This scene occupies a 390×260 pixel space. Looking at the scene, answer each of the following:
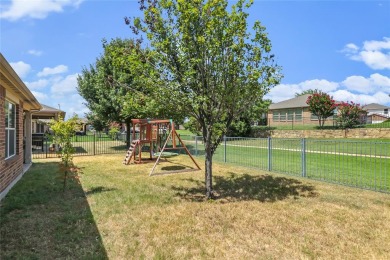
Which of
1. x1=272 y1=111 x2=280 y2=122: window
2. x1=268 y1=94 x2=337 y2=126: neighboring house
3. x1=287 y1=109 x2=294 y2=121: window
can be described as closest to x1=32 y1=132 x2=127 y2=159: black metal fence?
x1=268 y1=94 x2=337 y2=126: neighboring house

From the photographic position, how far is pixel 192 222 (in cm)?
556

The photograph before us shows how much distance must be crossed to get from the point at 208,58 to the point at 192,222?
3.73m

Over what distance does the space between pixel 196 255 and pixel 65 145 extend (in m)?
5.58

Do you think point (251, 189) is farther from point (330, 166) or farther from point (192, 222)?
point (330, 166)

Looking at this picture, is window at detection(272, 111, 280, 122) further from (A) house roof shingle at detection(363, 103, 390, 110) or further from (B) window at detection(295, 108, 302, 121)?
(A) house roof shingle at detection(363, 103, 390, 110)

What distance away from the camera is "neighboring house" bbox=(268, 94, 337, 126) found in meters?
39.1

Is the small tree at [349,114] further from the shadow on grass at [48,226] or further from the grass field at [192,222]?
the shadow on grass at [48,226]

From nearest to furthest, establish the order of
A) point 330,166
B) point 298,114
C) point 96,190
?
point 96,190 < point 330,166 < point 298,114

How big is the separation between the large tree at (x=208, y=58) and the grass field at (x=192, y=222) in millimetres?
1503

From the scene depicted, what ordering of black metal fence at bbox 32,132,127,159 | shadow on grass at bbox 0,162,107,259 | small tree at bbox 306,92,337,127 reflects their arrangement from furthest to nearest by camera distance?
1. small tree at bbox 306,92,337,127
2. black metal fence at bbox 32,132,127,159
3. shadow on grass at bbox 0,162,107,259

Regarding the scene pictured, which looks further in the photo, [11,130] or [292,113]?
[292,113]

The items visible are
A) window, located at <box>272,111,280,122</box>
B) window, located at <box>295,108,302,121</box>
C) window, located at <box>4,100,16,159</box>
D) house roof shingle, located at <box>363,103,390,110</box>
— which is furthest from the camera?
house roof shingle, located at <box>363,103,390,110</box>

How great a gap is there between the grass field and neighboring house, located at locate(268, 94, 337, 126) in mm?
32211

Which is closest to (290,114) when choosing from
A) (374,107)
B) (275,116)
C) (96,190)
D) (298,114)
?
(298,114)
